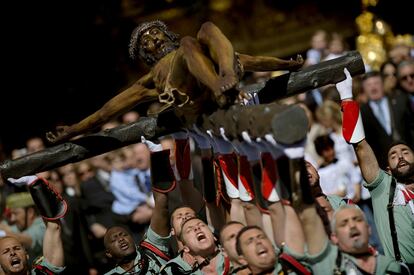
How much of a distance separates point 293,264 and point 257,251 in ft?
0.75

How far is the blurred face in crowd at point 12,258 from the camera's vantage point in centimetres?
823

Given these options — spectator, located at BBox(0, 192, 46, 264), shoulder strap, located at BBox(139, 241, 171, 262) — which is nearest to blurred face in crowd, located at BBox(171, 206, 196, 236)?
shoulder strap, located at BBox(139, 241, 171, 262)

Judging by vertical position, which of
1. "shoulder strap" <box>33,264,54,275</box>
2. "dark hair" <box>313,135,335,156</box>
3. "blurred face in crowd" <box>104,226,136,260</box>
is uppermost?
"dark hair" <box>313,135,335,156</box>

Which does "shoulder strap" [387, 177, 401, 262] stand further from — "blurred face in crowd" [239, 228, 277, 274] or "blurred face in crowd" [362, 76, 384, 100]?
"blurred face in crowd" [362, 76, 384, 100]

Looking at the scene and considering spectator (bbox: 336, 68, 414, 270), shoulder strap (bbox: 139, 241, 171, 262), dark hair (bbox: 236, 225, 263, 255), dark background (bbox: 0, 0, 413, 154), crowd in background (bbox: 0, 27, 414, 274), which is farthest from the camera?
dark background (bbox: 0, 0, 413, 154)

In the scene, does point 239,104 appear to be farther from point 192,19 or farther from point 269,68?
point 192,19

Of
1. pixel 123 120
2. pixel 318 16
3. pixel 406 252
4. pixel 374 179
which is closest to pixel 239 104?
pixel 374 179

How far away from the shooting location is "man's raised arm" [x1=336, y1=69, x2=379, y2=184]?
754 centimetres

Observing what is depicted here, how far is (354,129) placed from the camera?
761cm

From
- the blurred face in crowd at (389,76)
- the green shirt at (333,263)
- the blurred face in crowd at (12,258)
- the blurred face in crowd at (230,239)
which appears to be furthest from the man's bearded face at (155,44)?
the blurred face in crowd at (389,76)

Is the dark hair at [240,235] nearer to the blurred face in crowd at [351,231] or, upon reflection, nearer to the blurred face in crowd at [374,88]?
the blurred face in crowd at [351,231]

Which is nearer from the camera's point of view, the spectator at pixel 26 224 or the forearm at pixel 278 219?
the forearm at pixel 278 219

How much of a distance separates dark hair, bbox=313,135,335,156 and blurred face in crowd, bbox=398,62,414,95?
1028mm

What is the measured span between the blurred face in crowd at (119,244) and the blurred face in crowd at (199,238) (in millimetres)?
741
